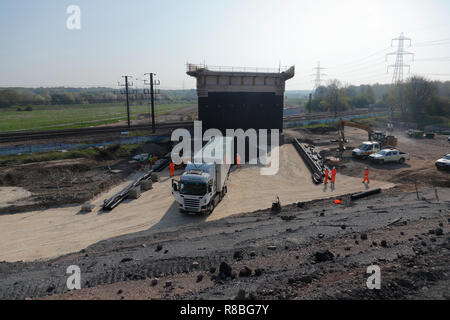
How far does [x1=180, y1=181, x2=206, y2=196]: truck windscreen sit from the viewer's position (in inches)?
630

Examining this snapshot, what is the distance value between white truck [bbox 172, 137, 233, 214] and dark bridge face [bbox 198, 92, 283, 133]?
16.5 m

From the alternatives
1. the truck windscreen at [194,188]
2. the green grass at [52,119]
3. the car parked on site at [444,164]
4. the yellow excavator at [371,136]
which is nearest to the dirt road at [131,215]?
the truck windscreen at [194,188]

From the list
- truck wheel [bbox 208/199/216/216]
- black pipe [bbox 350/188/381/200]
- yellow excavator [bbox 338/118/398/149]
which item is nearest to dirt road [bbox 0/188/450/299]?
truck wheel [bbox 208/199/216/216]

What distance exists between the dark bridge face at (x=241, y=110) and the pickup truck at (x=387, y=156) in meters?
12.8

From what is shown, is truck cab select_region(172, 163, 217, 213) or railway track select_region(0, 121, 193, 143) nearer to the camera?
truck cab select_region(172, 163, 217, 213)

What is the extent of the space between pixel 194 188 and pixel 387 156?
65.0ft

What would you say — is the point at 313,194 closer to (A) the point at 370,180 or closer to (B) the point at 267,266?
(A) the point at 370,180

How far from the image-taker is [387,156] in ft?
89.5

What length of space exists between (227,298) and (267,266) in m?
2.18

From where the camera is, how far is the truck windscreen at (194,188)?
16.0 metres

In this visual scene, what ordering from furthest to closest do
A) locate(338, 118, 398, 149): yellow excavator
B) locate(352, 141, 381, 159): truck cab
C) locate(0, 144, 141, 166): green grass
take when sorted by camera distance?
locate(338, 118, 398, 149): yellow excavator
locate(352, 141, 381, 159): truck cab
locate(0, 144, 141, 166): green grass

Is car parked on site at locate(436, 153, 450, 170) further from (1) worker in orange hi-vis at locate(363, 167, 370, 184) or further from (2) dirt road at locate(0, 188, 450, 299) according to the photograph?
(2) dirt road at locate(0, 188, 450, 299)

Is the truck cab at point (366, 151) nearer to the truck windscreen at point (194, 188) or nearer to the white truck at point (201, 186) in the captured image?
the white truck at point (201, 186)
